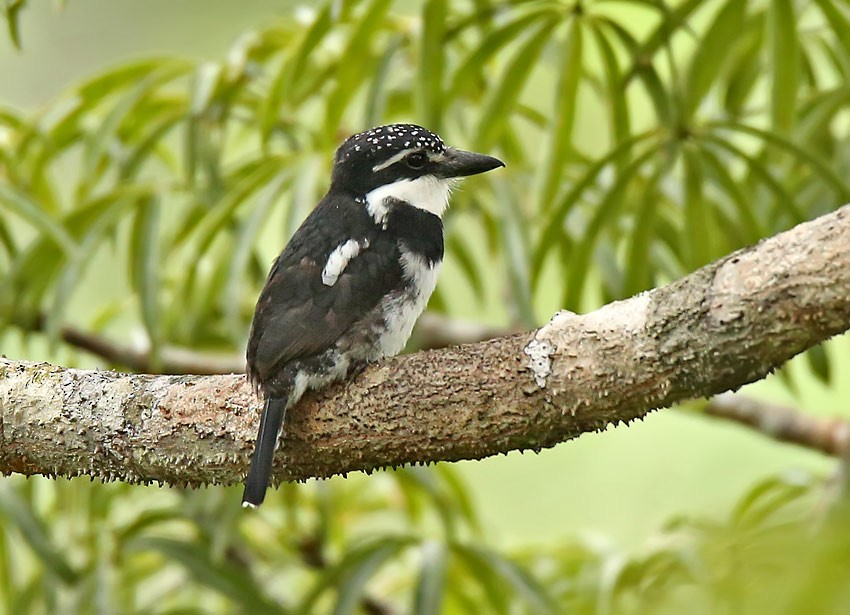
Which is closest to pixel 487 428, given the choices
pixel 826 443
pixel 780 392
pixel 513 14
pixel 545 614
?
pixel 545 614

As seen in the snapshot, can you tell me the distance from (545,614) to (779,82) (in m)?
1.20

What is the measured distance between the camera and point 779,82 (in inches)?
88.5

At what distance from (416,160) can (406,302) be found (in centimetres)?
37

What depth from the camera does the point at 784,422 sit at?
115 inches

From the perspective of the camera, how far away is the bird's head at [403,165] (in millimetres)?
2254

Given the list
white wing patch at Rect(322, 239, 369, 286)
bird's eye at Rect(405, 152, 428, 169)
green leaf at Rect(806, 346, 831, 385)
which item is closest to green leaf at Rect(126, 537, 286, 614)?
→ white wing patch at Rect(322, 239, 369, 286)

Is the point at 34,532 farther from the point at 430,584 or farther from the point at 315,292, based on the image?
the point at 315,292

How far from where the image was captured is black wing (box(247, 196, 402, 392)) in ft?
6.05

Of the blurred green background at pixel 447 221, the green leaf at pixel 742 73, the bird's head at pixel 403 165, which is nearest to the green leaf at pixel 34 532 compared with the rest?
the blurred green background at pixel 447 221

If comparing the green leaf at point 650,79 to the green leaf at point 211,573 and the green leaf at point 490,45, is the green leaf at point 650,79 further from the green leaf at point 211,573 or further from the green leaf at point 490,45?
the green leaf at point 211,573

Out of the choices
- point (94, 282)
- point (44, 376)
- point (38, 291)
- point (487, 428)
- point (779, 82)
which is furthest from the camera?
point (94, 282)

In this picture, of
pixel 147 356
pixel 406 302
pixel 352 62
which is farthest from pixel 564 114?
pixel 147 356

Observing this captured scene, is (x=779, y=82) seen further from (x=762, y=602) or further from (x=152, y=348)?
(x=762, y=602)

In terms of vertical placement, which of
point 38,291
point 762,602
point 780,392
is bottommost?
point 780,392
